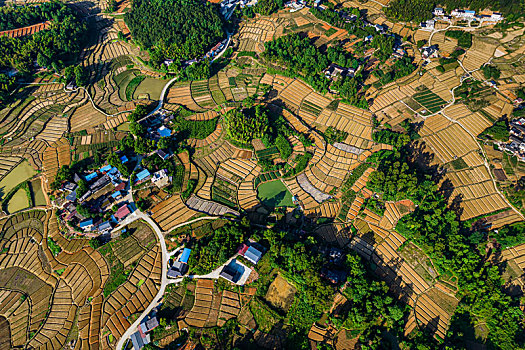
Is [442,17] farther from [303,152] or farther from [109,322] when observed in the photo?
[109,322]

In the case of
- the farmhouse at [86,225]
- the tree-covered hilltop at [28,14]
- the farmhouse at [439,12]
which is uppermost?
the farmhouse at [439,12]

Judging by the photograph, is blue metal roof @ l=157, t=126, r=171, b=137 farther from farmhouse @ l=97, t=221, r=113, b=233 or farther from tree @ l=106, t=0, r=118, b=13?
tree @ l=106, t=0, r=118, b=13

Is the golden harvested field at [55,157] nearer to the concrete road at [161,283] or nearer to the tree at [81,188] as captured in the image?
the tree at [81,188]

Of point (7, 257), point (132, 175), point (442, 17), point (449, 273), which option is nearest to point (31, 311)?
point (7, 257)

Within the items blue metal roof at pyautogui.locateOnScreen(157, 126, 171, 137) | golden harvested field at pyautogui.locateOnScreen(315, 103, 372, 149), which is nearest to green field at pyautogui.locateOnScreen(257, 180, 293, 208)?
golden harvested field at pyautogui.locateOnScreen(315, 103, 372, 149)

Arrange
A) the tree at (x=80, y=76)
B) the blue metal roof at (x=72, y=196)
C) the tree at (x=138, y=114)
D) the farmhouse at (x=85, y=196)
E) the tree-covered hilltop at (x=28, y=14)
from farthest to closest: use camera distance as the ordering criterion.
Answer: the tree-covered hilltop at (x=28, y=14) < the tree at (x=80, y=76) < the tree at (x=138, y=114) < the farmhouse at (x=85, y=196) < the blue metal roof at (x=72, y=196)

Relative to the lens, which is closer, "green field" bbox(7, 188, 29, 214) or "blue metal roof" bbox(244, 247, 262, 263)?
"blue metal roof" bbox(244, 247, 262, 263)

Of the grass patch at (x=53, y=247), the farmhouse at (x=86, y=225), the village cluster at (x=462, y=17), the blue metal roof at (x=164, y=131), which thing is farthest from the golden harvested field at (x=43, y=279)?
the village cluster at (x=462, y=17)
